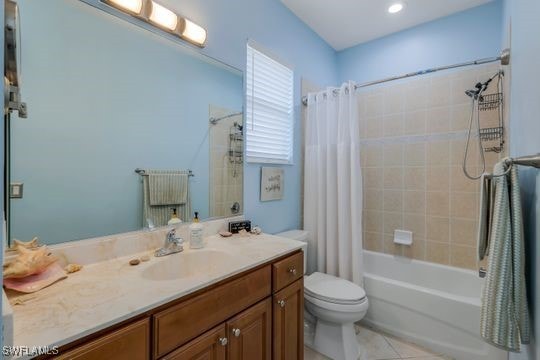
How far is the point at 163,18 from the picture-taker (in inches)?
52.7

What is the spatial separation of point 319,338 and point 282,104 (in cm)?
189

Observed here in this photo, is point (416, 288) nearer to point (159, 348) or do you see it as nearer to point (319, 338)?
point (319, 338)

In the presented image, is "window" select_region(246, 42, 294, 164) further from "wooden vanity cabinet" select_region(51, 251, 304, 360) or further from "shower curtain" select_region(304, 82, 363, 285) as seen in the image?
"wooden vanity cabinet" select_region(51, 251, 304, 360)

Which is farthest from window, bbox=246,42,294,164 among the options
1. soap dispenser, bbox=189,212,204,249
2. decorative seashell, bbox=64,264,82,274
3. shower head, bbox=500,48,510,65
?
shower head, bbox=500,48,510,65

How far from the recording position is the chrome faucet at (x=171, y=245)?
127 cm

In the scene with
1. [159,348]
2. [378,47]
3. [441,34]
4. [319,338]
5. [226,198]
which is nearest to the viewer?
[159,348]

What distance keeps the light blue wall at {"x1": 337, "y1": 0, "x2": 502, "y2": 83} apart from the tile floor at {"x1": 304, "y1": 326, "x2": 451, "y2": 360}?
2.41 meters

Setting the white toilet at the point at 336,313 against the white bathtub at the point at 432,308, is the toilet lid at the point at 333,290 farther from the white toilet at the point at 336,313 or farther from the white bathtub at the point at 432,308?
the white bathtub at the point at 432,308

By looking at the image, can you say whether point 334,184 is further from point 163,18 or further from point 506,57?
point 163,18

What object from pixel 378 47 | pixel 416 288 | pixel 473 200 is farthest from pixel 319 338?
pixel 378 47

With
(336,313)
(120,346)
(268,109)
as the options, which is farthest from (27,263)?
(268,109)

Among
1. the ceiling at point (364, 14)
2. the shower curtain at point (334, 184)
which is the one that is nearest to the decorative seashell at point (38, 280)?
the shower curtain at point (334, 184)

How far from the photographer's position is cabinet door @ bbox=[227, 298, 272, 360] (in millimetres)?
1062

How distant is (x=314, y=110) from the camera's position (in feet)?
7.52
